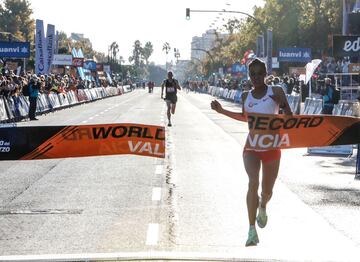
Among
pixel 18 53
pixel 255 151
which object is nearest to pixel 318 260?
pixel 255 151

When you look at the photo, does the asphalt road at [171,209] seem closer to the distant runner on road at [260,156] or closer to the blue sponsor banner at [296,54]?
the distant runner on road at [260,156]

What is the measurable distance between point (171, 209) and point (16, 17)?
124631 millimetres

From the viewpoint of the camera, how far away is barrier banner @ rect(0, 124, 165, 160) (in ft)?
29.1

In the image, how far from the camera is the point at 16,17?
129m

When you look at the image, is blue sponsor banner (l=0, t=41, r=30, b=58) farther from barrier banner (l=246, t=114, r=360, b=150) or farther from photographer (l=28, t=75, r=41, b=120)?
barrier banner (l=246, t=114, r=360, b=150)

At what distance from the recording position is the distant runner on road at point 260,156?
24.3 ft


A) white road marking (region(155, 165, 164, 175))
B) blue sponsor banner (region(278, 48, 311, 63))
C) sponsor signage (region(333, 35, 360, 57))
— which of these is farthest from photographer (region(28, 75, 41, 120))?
white road marking (region(155, 165, 164, 175))

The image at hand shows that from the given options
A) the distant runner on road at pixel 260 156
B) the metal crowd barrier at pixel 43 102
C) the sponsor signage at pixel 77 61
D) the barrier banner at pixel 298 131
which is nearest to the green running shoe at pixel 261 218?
the distant runner on road at pixel 260 156

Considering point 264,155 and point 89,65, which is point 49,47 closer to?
point 89,65

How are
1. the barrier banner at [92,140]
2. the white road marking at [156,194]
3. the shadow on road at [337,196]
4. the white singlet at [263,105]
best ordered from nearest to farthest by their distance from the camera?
the white singlet at [263,105] → the barrier banner at [92,140] → the shadow on road at [337,196] → the white road marking at [156,194]

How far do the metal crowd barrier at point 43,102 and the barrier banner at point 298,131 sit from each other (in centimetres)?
2180

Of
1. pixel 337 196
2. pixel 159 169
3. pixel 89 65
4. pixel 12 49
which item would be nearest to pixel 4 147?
pixel 337 196

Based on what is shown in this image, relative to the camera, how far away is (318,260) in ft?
22.4

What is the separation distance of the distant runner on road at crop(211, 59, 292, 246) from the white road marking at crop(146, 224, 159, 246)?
99 centimetres
